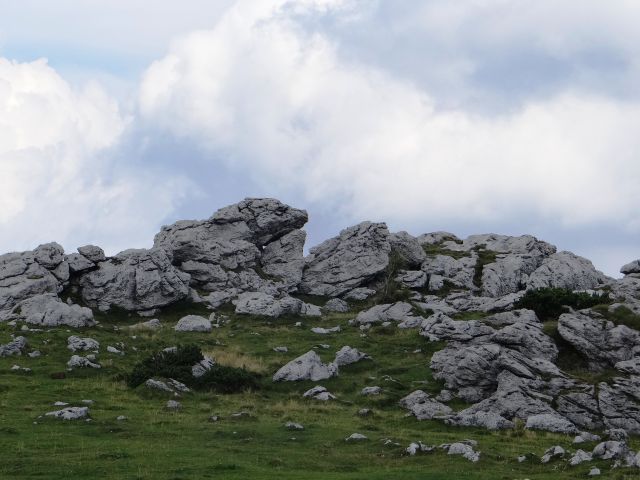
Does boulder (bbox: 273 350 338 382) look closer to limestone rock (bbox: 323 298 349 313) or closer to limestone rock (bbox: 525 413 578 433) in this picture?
limestone rock (bbox: 525 413 578 433)

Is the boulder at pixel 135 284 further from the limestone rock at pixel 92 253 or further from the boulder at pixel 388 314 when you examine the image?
the boulder at pixel 388 314

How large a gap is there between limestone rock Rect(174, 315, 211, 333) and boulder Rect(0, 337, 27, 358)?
1733 cm

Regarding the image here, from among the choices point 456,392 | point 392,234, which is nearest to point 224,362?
point 456,392

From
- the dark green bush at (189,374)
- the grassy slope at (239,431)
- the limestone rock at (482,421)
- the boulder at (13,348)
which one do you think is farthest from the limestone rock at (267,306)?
the limestone rock at (482,421)

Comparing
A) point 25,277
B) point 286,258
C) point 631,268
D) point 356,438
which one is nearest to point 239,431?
point 356,438

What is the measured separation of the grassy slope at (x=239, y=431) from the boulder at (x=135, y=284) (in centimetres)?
1717

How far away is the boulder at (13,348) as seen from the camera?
55.9 m

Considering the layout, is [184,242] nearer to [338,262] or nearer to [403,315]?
[338,262]

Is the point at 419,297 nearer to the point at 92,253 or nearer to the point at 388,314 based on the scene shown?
the point at 388,314

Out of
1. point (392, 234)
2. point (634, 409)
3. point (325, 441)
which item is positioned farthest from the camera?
point (392, 234)

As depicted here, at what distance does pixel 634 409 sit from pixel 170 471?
28.9m

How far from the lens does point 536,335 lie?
53.1 metres

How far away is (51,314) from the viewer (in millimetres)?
68750

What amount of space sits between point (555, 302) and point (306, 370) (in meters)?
24.1
